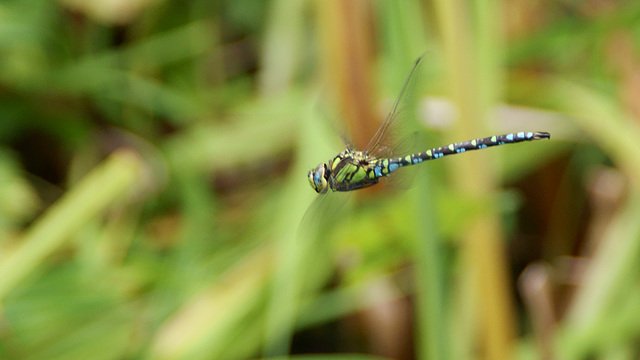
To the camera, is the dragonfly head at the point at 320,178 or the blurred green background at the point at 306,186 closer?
the dragonfly head at the point at 320,178

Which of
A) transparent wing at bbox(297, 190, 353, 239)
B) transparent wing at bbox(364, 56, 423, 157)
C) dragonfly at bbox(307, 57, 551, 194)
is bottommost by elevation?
transparent wing at bbox(297, 190, 353, 239)

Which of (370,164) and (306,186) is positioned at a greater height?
(306,186)

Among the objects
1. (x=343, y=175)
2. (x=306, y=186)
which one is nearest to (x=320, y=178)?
(x=343, y=175)

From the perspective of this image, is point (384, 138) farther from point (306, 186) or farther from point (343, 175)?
point (306, 186)

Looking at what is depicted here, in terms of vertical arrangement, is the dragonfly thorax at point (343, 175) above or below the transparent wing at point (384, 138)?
below

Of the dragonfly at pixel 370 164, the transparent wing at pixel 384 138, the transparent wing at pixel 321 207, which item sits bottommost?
the transparent wing at pixel 321 207
